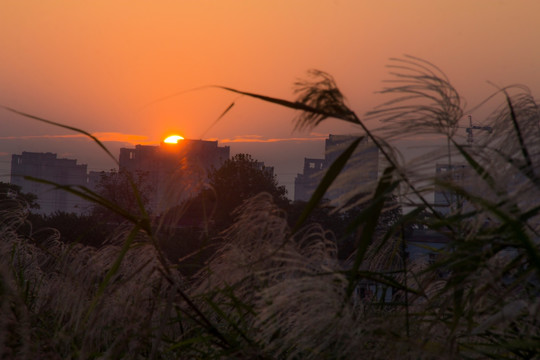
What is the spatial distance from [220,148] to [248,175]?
119274 mm

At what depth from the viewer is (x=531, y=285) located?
1713 mm

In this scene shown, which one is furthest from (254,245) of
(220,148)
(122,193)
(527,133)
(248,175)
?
(220,148)

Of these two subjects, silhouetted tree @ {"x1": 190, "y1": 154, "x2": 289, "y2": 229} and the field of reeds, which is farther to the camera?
silhouetted tree @ {"x1": 190, "y1": 154, "x2": 289, "y2": 229}

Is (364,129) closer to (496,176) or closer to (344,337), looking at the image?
(496,176)

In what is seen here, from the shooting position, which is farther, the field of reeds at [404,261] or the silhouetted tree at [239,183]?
the silhouetted tree at [239,183]

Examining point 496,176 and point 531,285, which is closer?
point 496,176

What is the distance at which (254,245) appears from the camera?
2.43m

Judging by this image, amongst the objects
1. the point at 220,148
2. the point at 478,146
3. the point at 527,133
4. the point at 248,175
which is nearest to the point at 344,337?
the point at 478,146

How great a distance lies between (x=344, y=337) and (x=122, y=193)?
63407mm

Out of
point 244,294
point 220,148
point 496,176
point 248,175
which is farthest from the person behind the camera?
point 220,148

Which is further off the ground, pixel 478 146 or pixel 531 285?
pixel 478 146

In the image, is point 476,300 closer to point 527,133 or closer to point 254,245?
point 527,133

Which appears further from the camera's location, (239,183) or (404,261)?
(239,183)

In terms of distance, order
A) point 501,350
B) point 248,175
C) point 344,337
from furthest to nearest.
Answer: point 248,175, point 501,350, point 344,337
